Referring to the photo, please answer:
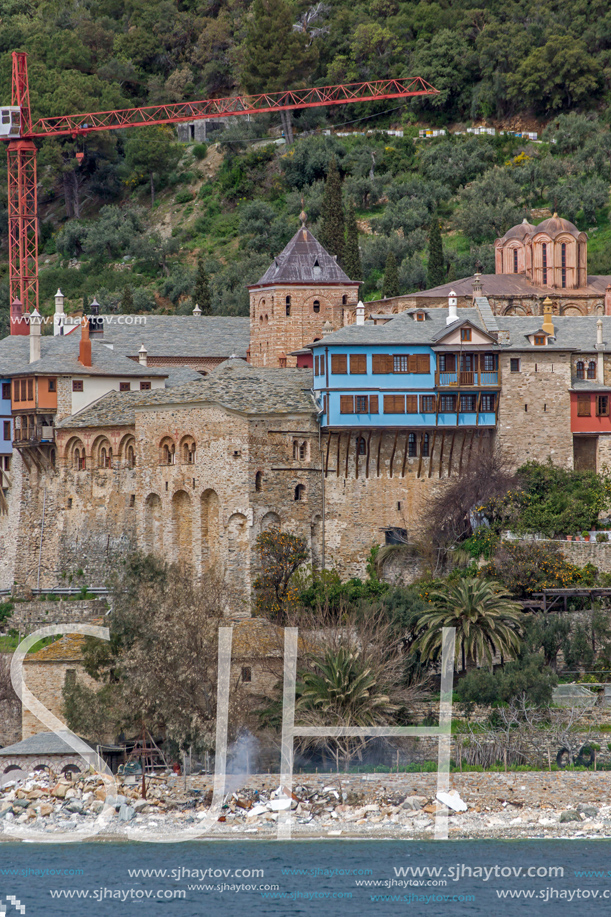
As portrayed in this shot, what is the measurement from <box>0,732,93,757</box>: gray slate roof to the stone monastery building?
9.56 metres

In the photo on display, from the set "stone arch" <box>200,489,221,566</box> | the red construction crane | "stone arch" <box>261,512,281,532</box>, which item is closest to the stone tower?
"stone arch" <box>200,489,221,566</box>

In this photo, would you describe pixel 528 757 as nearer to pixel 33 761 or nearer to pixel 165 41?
pixel 33 761

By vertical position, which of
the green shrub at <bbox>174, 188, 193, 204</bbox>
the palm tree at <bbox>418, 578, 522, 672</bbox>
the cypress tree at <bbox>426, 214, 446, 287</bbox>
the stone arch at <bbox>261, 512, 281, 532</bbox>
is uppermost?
the green shrub at <bbox>174, 188, 193, 204</bbox>

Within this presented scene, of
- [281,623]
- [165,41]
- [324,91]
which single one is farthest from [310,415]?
[165,41]

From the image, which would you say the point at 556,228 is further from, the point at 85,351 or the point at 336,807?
the point at 336,807

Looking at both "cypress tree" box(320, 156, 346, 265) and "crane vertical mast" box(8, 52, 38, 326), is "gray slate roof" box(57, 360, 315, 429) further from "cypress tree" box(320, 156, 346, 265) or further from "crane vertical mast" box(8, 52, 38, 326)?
"cypress tree" box(320, 156, 346, 265)

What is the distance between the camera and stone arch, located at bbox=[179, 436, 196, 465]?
73312 millimetres

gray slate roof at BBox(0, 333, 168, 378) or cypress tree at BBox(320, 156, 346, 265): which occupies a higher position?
cypress tree at BBox(320, 156, 346, 265)

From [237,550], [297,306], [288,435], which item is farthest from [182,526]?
[297,306]

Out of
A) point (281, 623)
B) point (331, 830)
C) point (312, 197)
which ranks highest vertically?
point (312, 197)

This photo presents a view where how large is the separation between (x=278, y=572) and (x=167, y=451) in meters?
7.76

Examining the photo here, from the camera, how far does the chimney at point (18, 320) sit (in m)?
97.1

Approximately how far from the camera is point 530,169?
407ft

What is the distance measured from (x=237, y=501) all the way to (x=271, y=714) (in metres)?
10.6
